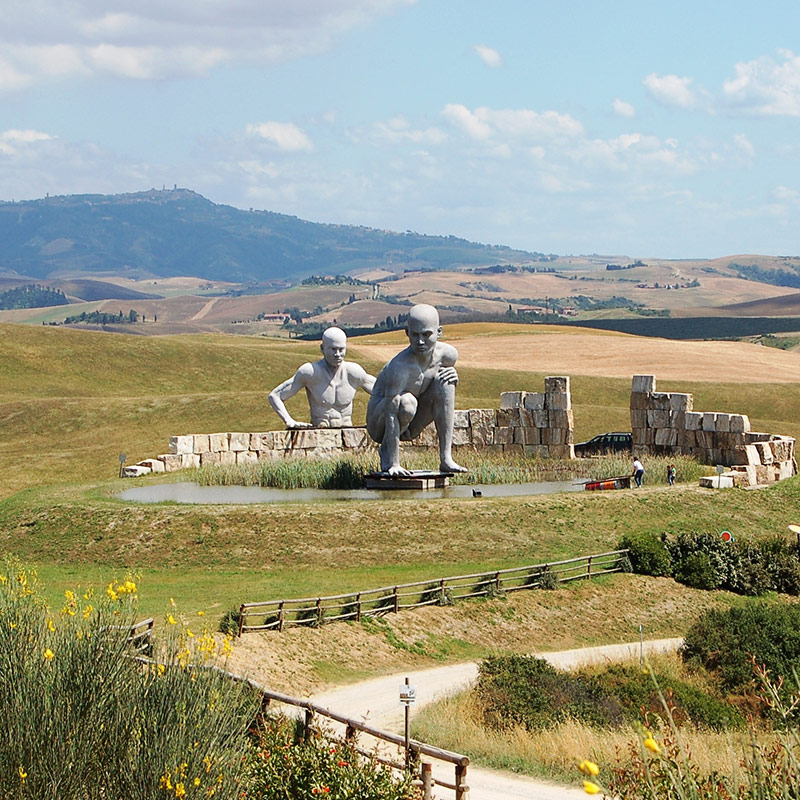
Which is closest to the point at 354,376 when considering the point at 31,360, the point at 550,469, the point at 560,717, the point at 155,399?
the point at 550,469

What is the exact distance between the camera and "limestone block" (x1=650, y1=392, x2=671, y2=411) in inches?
1668

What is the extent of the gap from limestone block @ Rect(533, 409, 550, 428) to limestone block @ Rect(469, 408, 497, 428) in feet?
4.48

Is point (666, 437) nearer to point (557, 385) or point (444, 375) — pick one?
point (557, 385)

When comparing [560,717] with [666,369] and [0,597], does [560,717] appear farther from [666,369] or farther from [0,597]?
[666,369]

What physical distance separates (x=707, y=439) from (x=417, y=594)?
17.2 m

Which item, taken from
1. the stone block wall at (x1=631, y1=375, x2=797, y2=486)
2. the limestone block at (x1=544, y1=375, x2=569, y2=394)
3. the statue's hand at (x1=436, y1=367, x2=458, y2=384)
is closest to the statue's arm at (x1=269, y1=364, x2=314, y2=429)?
the statue's hand at (x1=436, y1=367, x2=458, y2=384)

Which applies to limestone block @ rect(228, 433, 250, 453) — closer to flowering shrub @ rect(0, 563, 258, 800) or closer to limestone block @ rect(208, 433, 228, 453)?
limestone block @ rect(208, 433, 228, 453)

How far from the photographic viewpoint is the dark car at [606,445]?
43938mm

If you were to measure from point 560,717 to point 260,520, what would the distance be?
11.5m

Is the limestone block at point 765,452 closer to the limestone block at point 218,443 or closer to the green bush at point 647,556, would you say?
the green bush at point 647,556

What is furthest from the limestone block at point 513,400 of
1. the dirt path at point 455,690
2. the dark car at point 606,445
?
the dirt path at point 455,690

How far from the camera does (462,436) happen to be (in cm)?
4269

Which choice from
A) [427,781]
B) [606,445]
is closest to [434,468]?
[606,445]

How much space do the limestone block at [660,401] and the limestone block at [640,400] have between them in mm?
138
